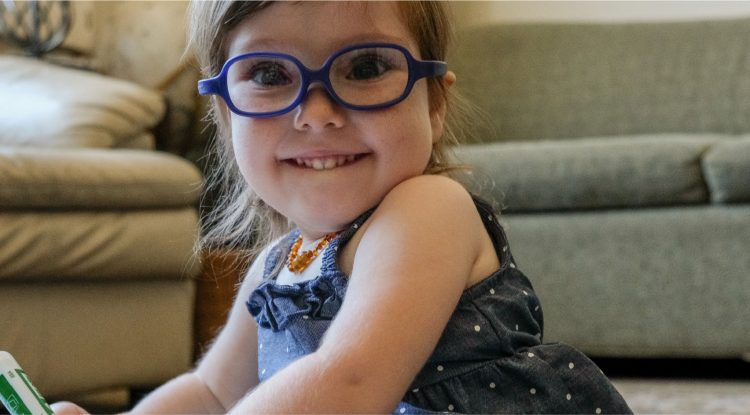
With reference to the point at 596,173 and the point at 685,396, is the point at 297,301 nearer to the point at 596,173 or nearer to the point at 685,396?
the point at 685,396

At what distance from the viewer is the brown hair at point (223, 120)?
815mm

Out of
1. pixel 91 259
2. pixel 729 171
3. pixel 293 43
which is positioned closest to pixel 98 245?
pixel 91 259

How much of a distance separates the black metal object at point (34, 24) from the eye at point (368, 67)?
183 cm

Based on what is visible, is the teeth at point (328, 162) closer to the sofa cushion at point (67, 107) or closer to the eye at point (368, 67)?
the eye at point (368, 67)

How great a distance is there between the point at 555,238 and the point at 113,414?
34.4 inches

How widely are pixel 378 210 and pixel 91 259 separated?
962 mm

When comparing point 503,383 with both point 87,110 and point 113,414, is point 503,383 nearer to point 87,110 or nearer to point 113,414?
point 113,414

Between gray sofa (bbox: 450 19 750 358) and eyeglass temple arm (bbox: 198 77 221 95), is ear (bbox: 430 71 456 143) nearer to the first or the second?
eyeglass temple arm (bbox: 198 77 221 95)

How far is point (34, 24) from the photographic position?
7.93 feet

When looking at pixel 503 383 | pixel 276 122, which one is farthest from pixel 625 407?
pixel 276 122

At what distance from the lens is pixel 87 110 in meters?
1.96

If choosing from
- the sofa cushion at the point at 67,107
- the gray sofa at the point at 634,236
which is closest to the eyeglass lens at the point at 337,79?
the gray sofa at the point at 634,236

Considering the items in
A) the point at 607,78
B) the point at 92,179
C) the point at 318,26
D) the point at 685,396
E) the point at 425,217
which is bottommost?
the point at 685,396

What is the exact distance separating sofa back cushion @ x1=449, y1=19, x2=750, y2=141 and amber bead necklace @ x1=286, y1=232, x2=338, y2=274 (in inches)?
66.1
